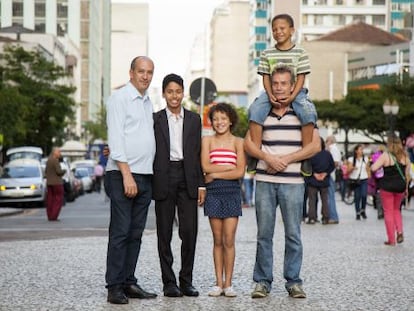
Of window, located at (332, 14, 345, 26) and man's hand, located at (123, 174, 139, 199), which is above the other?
window, located at (332, 14, 345, 26)

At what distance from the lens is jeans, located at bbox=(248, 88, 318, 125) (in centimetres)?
1040

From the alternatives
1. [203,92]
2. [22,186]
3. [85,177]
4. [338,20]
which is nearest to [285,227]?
[203,92]

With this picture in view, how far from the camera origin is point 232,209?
10.7m

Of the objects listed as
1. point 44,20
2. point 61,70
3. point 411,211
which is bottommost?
point 411,211

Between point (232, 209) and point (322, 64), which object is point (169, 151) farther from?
point (322, 64)

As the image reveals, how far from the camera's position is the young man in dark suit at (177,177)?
10.4 metres

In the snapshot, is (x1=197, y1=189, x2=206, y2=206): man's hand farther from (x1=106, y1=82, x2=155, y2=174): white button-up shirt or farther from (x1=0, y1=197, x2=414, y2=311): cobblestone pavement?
(x1=0, y1=197, x2=414, y2=311): cobblestone pavement

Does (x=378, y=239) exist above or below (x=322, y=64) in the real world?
below

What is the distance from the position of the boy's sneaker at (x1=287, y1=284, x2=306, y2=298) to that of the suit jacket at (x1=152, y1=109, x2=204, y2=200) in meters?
1.12

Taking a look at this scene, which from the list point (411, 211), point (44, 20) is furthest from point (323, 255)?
point (44, 20)

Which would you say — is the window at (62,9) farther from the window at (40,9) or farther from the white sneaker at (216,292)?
the white sneaker at (216,292)

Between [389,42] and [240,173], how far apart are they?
13737 centimetres

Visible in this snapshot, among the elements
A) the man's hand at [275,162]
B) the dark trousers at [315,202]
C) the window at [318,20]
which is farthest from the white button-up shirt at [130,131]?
the window at [318,20]

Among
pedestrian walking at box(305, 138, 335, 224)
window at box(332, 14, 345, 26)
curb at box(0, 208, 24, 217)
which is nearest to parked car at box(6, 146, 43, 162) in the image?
curb at box(0, 208, 24, 217)
